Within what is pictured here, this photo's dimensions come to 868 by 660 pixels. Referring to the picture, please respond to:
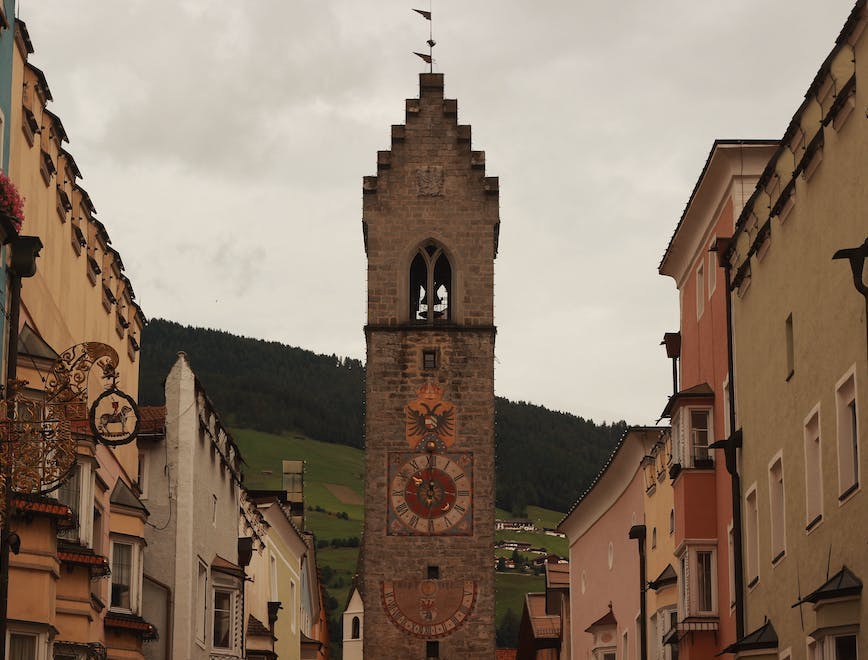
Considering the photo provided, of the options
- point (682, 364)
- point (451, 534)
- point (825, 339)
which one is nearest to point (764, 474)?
point (825, 339)

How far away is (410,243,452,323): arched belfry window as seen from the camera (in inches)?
2581

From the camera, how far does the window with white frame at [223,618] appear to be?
4578 cm

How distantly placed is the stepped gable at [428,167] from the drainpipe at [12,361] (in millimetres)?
41938

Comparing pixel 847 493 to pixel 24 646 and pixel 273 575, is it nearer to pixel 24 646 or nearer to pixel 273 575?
pixel 24 646

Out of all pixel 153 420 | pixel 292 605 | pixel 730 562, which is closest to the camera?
pixel 730 562

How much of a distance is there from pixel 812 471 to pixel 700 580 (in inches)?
436

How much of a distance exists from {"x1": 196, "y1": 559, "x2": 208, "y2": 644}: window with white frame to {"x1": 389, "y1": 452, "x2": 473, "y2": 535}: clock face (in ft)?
64.2

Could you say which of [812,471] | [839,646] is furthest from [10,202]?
[839,646]

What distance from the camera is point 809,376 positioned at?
24969mm

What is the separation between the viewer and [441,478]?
63.5m

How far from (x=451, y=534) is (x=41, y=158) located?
36190mm

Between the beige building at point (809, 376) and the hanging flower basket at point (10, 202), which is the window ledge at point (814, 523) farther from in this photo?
the hanging flower basket at point (10, 202)

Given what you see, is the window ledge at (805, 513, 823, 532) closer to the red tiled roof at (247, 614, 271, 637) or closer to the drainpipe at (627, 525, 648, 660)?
the drainpipe at (627, 525, 648, 660)

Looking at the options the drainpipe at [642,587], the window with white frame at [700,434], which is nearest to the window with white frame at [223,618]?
the drainpipe at [642,587]
